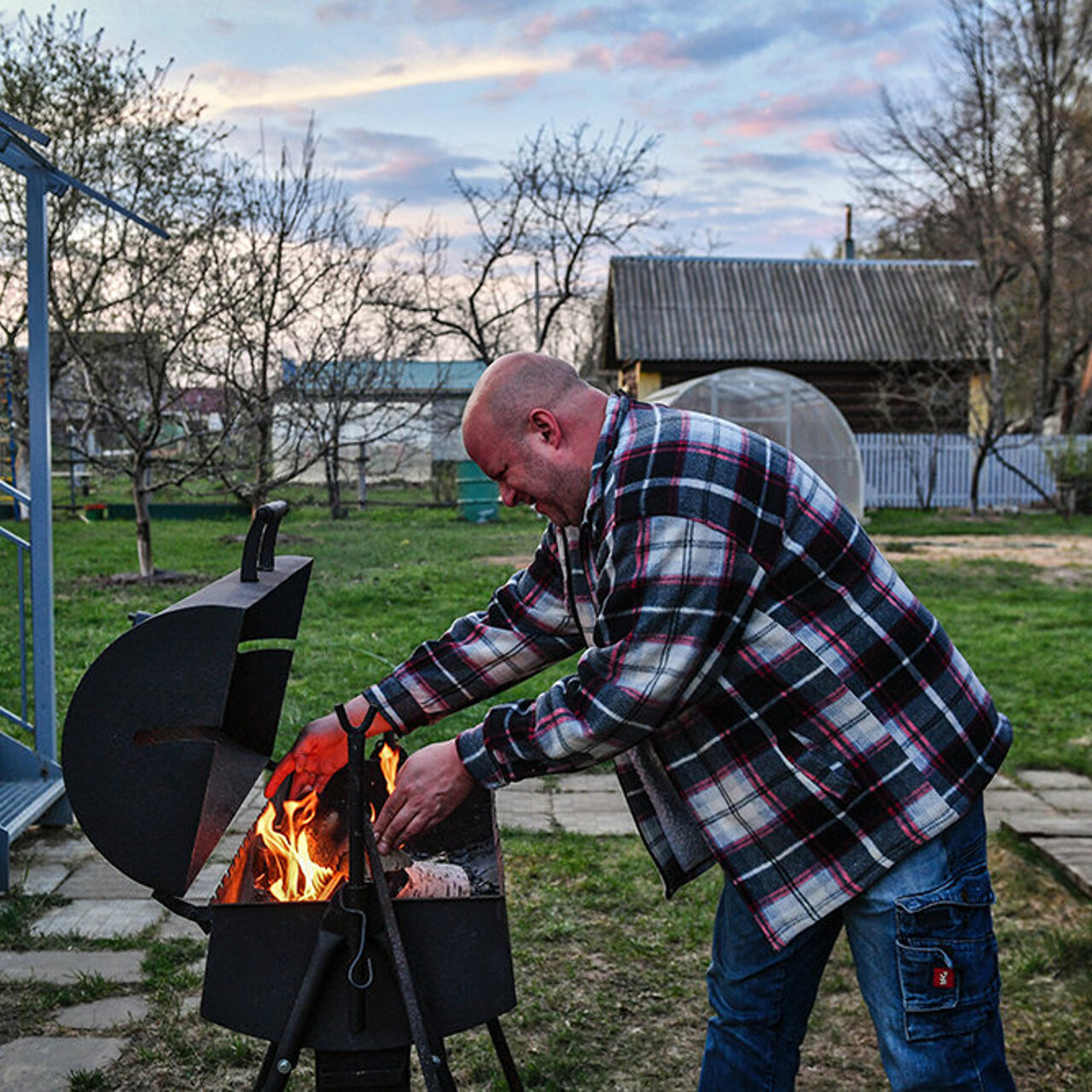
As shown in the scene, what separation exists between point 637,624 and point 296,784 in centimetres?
Result: 108

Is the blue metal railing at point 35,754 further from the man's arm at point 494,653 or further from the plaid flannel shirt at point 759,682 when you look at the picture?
the plaid flannel shirt at point 759,682

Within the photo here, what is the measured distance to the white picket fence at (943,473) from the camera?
22.4m

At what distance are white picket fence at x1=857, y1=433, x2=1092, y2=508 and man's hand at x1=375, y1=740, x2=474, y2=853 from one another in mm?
21053

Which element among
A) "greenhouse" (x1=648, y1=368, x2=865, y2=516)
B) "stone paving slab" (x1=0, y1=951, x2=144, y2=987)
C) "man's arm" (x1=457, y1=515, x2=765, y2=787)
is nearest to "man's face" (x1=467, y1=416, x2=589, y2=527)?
"man's arm" (x1=457, y1=515, x2=765, y2=787)

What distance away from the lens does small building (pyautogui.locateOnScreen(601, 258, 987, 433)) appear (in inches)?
918

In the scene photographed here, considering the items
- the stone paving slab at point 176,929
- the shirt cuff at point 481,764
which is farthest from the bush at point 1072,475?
the shirt cuff at point 481,764

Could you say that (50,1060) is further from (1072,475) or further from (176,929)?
(1072,475)

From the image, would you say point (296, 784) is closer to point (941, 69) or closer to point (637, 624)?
point (637, 624)

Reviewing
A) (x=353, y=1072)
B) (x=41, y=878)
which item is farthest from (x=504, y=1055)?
(x=41, y=878)

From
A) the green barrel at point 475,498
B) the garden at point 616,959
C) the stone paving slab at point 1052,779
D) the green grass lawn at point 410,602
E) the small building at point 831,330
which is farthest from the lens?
the small building at point 831,330

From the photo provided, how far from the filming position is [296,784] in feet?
8.80

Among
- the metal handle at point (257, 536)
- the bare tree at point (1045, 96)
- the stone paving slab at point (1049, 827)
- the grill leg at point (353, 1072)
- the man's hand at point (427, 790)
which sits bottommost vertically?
the stone paving slab at point (1049, 827)

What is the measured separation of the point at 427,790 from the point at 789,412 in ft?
54.5

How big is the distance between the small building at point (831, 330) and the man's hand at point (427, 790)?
21.5m
